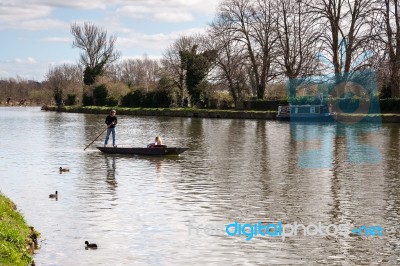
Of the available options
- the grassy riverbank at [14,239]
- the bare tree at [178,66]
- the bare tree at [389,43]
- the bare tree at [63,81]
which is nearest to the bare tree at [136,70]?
the bare tree at [63,81]

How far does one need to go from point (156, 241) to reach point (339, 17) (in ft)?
153

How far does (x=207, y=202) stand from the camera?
16250 mm

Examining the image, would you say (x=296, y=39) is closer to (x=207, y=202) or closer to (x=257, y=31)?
(x=257, y=31)

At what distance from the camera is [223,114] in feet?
224

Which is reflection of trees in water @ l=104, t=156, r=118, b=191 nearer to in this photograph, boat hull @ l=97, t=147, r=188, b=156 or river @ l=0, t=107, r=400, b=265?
river @ l=0, t=107, r=400, b=265

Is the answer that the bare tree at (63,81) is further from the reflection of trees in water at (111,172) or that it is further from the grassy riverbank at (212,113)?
the reflection of trees in water at (111,172)

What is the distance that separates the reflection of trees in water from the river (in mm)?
36

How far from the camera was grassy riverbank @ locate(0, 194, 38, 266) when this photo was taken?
9797 mm

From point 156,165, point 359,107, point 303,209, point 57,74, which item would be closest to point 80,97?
point 57,74

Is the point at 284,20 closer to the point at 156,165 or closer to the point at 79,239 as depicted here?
the point at 156,165

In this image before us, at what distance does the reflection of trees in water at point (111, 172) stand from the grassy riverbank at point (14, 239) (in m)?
6.01

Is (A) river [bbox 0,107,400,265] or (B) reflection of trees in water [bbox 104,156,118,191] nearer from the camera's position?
(A) river [bbox 0,107,400,265]

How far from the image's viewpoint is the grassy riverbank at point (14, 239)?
9797 mm

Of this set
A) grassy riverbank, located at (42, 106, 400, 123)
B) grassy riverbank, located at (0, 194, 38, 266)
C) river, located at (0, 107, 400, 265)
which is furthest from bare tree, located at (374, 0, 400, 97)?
grassy riverbank, located at (0, 194, 38, 266)
